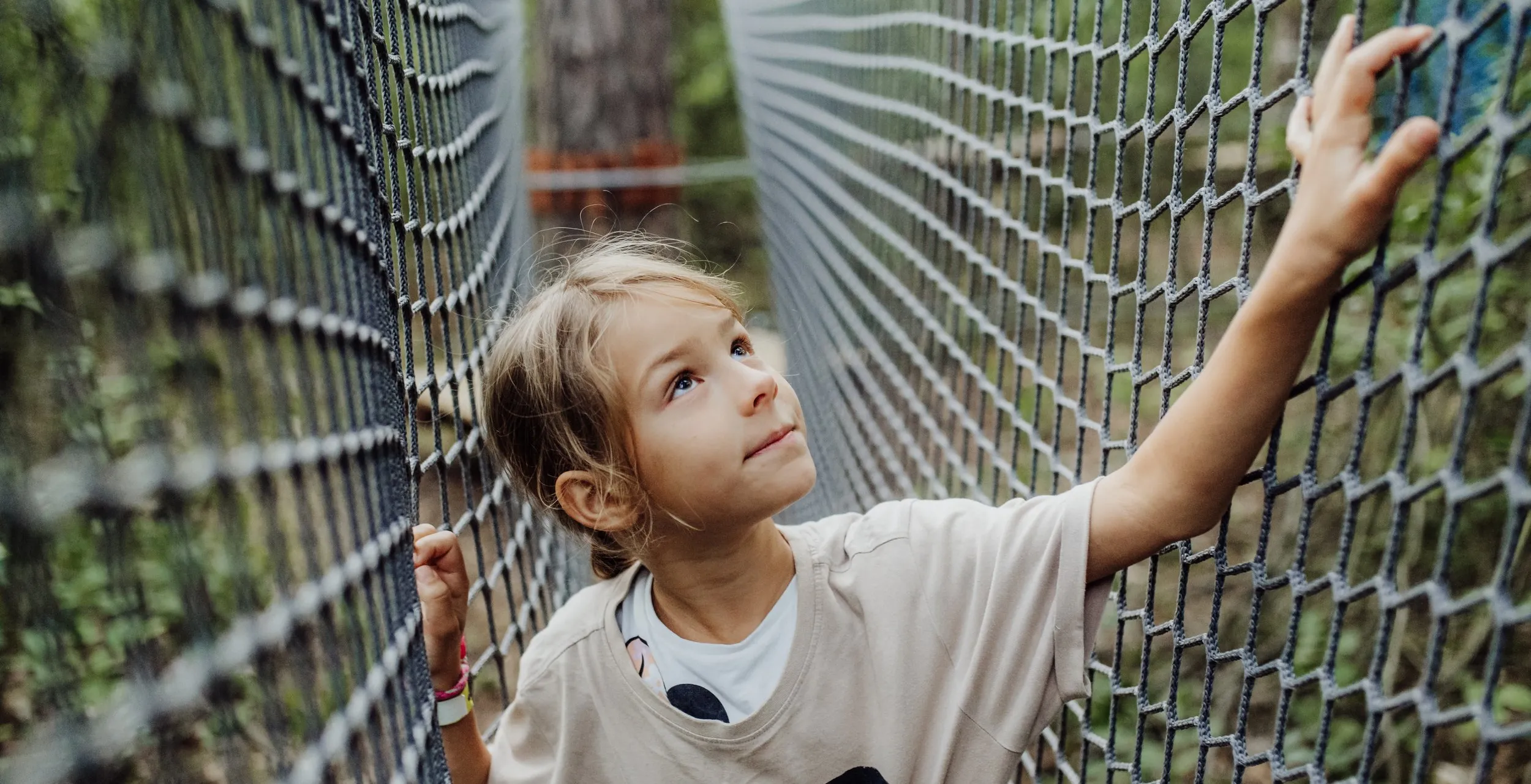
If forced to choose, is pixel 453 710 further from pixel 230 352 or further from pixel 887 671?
pixel 230 352

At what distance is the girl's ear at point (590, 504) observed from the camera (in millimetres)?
1051

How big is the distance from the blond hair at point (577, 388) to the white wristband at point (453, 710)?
18 cm

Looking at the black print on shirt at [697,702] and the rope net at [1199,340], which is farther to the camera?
the black print on shirt at [697,702]

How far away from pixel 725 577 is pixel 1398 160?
0.61 m

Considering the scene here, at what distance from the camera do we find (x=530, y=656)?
1121 millimetres

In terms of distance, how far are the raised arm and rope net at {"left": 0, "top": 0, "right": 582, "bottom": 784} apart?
20.0 inches

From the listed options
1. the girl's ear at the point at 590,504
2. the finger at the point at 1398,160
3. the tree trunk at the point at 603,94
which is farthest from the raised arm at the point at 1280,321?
the tree trunk at the point at 603,94

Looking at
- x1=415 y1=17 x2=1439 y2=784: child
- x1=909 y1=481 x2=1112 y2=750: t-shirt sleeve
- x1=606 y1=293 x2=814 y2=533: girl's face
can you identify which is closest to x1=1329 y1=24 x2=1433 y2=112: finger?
x1=415 y1=17 x2=1439 y2=784: child

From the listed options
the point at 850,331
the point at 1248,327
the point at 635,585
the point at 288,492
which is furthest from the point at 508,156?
the point at 1248,327

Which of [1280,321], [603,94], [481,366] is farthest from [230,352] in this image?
[603,94]

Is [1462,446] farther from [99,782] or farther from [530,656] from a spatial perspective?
[530,656]

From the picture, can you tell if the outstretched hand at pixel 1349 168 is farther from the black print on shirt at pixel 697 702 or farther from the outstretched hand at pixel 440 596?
the outstretched hand at pixel 440 596

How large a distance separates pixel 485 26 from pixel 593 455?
4.25ft

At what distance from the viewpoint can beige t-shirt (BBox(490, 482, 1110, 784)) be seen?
939mm
